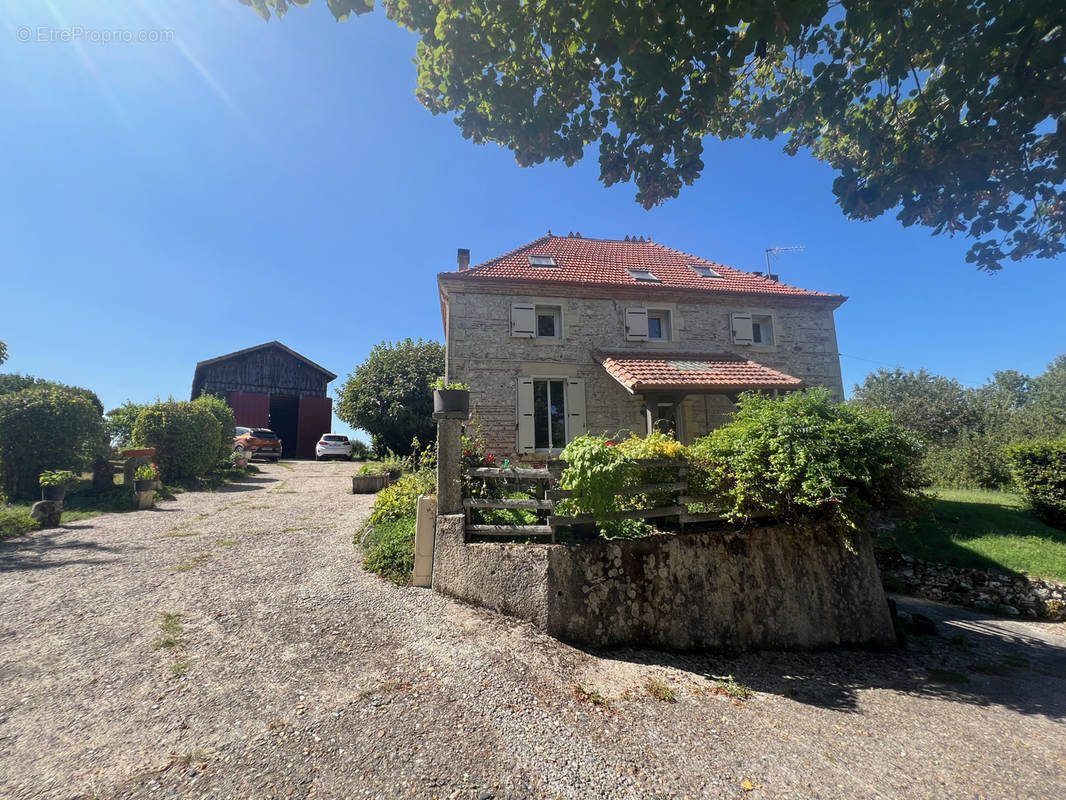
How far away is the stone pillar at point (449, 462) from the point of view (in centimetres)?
500

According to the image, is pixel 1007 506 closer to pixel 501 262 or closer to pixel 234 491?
pixel 501 262

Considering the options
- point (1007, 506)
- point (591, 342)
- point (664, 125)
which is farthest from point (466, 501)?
point (1007, 506)

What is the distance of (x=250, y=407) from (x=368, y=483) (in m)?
14.7

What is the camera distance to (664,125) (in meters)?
3.80

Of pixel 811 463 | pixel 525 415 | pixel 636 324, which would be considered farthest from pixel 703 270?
pixel 811 463

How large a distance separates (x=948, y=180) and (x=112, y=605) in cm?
921

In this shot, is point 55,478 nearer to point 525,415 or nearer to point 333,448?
point 525,415

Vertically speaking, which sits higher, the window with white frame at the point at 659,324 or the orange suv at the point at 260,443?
the window with white frame at the point at 659,324

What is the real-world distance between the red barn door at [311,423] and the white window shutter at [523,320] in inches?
653

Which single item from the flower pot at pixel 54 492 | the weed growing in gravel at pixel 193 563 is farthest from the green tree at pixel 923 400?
the flower pot at pixel 54 492

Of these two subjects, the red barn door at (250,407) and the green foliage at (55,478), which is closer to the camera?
the green foliage at (55,478)

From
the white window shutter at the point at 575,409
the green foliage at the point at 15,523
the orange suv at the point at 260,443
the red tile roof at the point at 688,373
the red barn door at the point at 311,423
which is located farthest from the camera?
the red barn door at the point at 311,423

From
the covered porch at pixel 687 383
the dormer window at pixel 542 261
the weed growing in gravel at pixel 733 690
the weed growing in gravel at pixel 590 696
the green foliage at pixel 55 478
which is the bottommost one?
the weed growing in gravel at pixel 733 690

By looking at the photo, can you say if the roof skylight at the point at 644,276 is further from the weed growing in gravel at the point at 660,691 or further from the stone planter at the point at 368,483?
the weed growing in gravel at the point at 660,691
